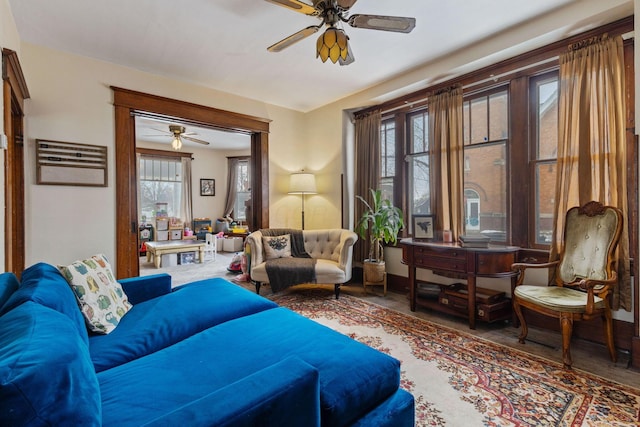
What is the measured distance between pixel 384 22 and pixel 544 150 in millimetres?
2025

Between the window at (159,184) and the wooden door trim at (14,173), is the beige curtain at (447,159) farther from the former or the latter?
the window at (159,184)

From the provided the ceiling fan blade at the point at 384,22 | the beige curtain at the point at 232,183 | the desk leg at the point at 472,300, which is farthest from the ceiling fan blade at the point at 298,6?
the beige curtain at the point at 232,183

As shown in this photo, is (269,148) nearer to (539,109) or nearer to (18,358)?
(539,109)

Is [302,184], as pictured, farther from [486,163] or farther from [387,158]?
[486,163]

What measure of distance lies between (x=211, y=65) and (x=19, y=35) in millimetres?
1685

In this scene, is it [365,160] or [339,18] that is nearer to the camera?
[339,18]

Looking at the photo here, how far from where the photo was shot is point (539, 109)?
9.86ft

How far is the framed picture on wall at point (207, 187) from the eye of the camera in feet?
29.0

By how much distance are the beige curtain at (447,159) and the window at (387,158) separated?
2.34 ft

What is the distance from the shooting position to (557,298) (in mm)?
2334

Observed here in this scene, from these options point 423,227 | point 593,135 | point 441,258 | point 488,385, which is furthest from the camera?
point 423,227

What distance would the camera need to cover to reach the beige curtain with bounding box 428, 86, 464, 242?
350cm

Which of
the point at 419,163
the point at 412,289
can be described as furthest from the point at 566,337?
the point at 419,163

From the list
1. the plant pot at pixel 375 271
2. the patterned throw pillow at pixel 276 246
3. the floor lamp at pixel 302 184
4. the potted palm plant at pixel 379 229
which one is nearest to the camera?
the potted palm plant at pixel 379 229
